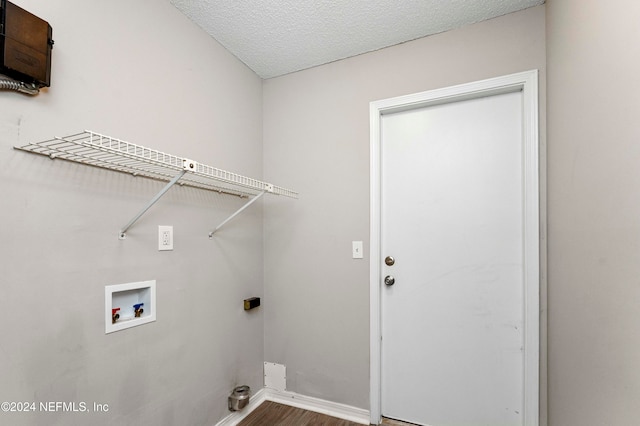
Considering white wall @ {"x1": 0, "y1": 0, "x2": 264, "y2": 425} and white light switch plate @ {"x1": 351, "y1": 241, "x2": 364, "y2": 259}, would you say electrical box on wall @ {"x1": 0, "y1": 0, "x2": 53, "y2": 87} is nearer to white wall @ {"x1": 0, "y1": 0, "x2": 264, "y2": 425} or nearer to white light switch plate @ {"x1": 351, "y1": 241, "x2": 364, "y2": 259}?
white wall @ {"x1": 0, "y1": 0, "x2": 264, "y2": 425}

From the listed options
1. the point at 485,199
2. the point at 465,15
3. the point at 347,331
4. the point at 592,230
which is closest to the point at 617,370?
the point at 592,230

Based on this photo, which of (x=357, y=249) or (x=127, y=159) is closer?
(x=127, y=159)

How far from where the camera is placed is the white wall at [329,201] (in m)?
1.88

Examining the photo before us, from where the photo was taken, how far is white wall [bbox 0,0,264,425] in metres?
1.02

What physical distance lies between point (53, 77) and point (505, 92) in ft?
7.07

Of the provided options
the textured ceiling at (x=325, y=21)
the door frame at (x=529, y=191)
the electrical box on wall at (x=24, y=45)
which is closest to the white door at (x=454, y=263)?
the door frame at (x=529, y=191)

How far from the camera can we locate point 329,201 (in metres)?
2.09

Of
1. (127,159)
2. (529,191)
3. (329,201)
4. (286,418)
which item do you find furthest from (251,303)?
(529,191)

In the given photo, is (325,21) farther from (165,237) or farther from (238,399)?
(238,399)

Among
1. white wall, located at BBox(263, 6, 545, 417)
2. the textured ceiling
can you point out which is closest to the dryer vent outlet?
white wall, located at BBox(263, 6, 545, 417)

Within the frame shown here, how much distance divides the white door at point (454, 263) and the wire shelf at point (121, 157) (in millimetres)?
914

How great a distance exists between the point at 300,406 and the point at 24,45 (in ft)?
7.73

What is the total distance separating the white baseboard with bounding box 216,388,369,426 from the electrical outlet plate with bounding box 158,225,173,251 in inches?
45.0

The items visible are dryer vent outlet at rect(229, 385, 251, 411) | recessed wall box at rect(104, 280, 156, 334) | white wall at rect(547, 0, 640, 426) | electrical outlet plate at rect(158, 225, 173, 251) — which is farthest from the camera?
dryer vent outlet at rect(229, 385, 251, 411)
